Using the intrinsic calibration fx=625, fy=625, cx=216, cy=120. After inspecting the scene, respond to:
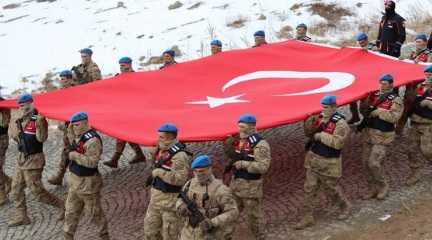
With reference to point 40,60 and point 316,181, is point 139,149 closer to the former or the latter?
point 316,181

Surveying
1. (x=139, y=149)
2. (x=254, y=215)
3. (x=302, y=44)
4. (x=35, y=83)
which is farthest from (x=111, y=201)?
(x=35, y=83)

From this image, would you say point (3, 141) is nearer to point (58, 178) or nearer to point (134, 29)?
point (58, 178)

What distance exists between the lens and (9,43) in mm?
24750

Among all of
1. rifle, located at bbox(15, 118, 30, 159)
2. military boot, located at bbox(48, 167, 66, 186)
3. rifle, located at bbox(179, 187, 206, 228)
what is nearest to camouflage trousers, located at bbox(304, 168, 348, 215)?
rifle, located at bbox(179, 187, 206, 228)

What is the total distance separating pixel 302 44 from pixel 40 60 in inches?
505

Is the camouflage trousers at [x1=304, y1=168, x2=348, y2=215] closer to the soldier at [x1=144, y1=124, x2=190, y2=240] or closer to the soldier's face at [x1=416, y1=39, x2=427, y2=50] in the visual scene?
the soldier at [x1=144, y1=124, x2=190, y2=240]

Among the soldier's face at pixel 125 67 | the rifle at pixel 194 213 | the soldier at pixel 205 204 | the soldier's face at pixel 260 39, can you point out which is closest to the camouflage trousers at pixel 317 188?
the soldier at pixel 205 204

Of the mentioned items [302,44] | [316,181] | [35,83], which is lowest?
[35,83]

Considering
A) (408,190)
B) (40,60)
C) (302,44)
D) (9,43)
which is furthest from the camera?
(9,43)

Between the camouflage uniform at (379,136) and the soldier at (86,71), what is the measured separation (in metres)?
5.68

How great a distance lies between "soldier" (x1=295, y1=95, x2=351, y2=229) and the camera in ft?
27.8

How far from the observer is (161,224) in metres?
7.96

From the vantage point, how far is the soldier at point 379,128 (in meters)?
9.16

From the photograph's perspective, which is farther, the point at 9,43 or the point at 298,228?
the point at 9,43
